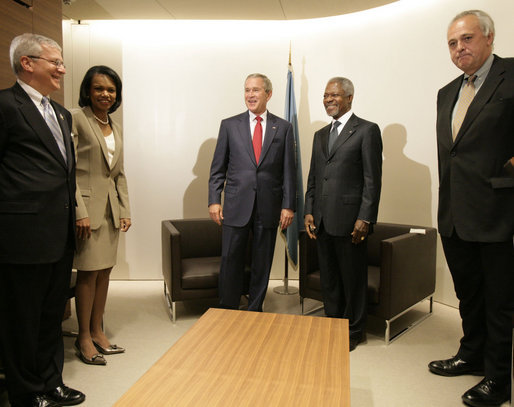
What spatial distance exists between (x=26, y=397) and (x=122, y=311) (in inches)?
69.7

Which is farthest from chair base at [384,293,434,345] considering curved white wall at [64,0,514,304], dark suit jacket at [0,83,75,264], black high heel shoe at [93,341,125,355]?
dark suit jacket at [0,83,75,264]

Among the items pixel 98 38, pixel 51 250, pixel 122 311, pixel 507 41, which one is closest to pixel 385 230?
pixel 507 41

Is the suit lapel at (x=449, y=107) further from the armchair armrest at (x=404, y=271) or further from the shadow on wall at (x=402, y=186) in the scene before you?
the shadow on wall at (x=402, y=186)

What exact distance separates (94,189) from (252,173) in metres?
1.16

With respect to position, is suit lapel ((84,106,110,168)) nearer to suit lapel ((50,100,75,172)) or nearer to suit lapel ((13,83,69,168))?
suit lapel ((50,100,75,172))

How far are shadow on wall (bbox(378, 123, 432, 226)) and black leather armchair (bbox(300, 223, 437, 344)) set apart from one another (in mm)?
551

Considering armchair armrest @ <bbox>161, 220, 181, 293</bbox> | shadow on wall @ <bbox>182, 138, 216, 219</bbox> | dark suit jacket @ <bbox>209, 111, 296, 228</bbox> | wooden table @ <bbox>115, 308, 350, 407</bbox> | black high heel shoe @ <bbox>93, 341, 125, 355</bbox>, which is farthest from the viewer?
shadow on wall @ <bbox>182, 138, 216, 219</bbox>

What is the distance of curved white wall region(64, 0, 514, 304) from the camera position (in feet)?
14.6

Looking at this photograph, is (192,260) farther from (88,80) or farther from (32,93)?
(32,93)

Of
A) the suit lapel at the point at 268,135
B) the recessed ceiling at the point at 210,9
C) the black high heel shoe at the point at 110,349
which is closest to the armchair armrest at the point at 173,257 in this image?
the black high heel shoe at the point at 110,349

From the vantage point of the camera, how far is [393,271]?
309cm

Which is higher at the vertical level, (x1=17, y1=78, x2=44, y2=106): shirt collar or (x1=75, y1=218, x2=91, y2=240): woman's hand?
(x1=17, y1=78, x2=44, y2=106): shirt collar

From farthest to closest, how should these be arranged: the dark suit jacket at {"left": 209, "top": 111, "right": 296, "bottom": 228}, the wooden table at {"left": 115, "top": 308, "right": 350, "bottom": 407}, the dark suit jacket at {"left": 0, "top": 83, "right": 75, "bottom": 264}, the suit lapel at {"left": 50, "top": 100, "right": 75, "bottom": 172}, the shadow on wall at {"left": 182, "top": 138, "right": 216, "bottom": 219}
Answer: the shadow on wall at {"left": 182, "top": 138, "right": 216, "bottom": 219} < the dark suit jacket at {"left": 209, "top": 111, "right": 296, "bottom": 228} < the suit lapel at {"left": 50, "top": 100, "right": 75, "bottom": 172} < the dark suit jacket at {"left": 0, "top": 83, "right": 75, "bottom": 264} < the wooden table at {"left": 115, "top": 308, "right": 350, "bottom": 407}

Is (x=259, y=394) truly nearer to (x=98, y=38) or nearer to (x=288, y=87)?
(x=288, y=87)
